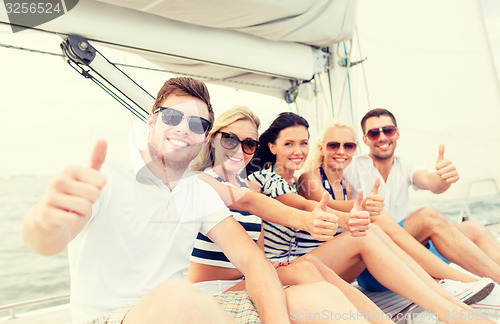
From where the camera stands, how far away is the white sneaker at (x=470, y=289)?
1.31m

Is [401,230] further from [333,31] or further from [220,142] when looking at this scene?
[333,31]

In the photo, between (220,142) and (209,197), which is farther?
(220,142)

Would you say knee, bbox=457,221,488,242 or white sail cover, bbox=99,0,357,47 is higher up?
white sail cover, bbox=99,0,357,47

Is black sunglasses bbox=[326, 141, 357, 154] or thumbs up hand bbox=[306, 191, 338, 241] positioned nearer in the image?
thumbs up hand bbox=[306, 191, 338, 241]

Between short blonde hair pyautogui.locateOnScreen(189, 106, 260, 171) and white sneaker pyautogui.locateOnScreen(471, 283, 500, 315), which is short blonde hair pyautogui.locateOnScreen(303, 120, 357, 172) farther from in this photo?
white sneaker pyautogui.locateOnScreen(471, 283, 500, 315)

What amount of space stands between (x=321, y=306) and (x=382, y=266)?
488 millimetres

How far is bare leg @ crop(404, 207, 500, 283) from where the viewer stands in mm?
1594

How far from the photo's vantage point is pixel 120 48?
1.58 meters

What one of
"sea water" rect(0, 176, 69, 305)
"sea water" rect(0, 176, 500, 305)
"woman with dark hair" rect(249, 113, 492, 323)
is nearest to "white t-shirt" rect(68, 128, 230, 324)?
"woman with dark hair" rect(249, 113, 492, 323)

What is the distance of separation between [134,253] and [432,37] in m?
4.23

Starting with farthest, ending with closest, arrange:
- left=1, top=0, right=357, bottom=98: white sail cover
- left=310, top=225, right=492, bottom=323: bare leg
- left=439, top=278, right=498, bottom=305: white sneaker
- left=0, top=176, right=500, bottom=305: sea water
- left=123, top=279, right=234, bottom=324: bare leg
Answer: left=0, top=176, right=500, bottom=305: sea water → left=1, top=0, right=357, bottom=98: white sail cover → left=439, top=278, right=498, bottom=305: white sneaker → left=310, top=225, right=492, bottom=323: bare leg → left=123, top=279, right=234, bottom=324: bare leg

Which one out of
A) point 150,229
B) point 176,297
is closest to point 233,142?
point 150,229

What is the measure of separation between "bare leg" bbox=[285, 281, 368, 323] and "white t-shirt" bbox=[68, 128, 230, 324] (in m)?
0.33

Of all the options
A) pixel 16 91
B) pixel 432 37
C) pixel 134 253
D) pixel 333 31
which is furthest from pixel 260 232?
pixel 432 37
